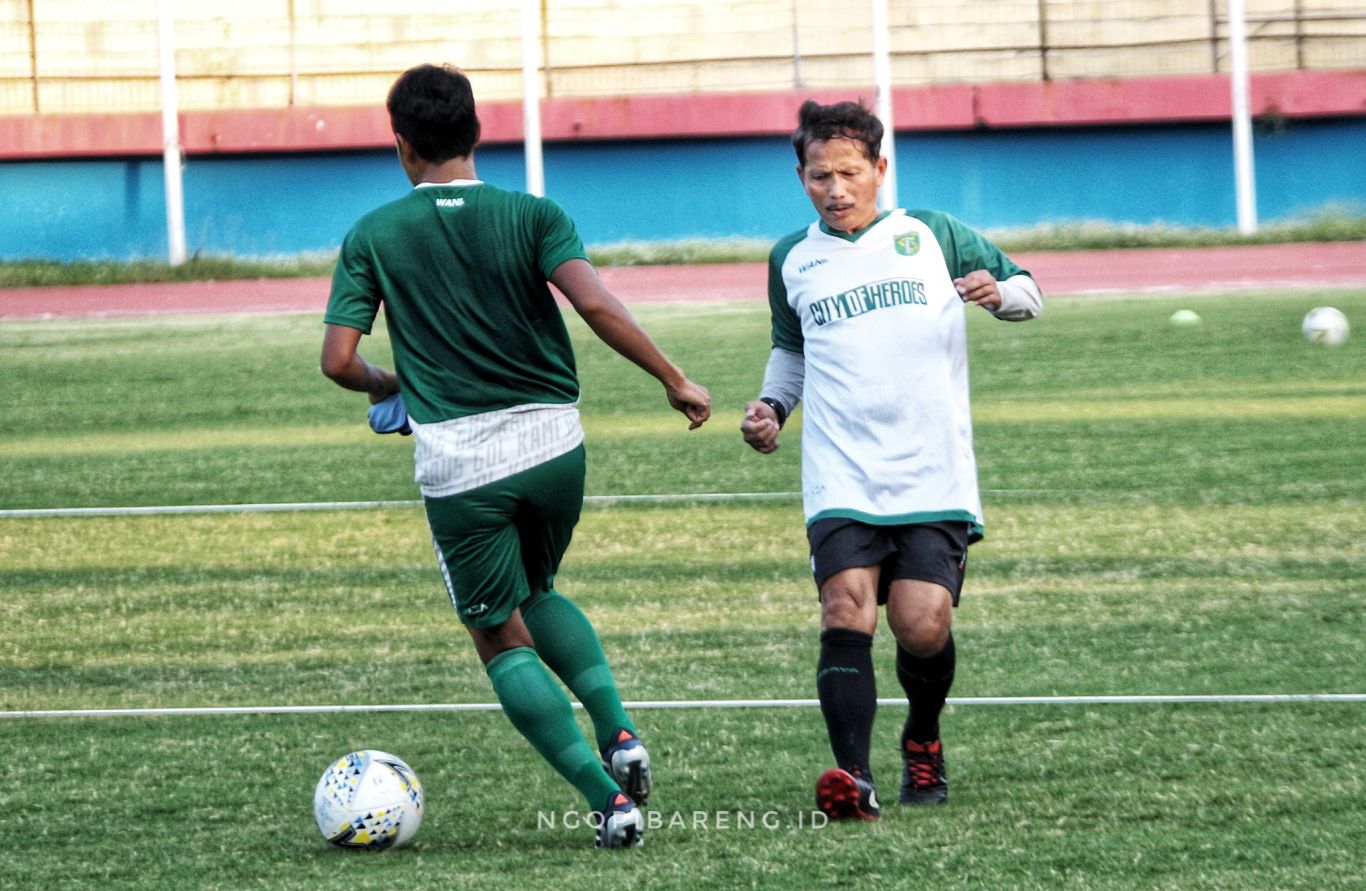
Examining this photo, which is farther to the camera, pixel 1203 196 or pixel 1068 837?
pixel 1203 196

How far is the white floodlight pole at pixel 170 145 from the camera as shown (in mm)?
24984

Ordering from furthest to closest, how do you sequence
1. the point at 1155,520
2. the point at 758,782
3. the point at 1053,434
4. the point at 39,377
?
the point at 39,377 < the point at 1053,434 < the point at 1155,520 < the point at 758,782

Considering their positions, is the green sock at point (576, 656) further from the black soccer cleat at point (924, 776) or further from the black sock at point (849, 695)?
the black soccer cleat at point (924, 776)

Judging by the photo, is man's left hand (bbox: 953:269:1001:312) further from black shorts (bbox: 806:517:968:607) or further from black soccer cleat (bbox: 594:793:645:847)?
black soccer cleat (bbox: 594:793:645:847)

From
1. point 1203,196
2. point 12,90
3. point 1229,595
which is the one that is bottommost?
point 1229,595

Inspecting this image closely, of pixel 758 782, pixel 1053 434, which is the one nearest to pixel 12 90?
pixel 1053 434

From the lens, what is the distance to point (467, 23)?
2806 centimetres

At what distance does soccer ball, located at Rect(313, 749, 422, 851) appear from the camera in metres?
4.43

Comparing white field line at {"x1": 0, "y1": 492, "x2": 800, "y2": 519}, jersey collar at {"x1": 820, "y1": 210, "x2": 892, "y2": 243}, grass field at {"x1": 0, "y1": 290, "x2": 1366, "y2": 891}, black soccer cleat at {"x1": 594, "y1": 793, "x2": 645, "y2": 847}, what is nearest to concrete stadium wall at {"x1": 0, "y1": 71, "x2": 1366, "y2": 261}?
grass field at {"x1": 0, "y1": 290, "x2": 1366, "y2": 891}

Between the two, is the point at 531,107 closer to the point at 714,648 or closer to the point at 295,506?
the point at 295,506

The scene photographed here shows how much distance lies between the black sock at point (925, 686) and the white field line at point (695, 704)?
120 cm

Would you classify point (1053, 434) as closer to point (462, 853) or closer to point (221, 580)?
point (221, 580)

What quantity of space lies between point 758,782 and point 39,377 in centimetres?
1266

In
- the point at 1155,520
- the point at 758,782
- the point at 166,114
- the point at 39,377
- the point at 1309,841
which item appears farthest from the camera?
the point at 166,114
